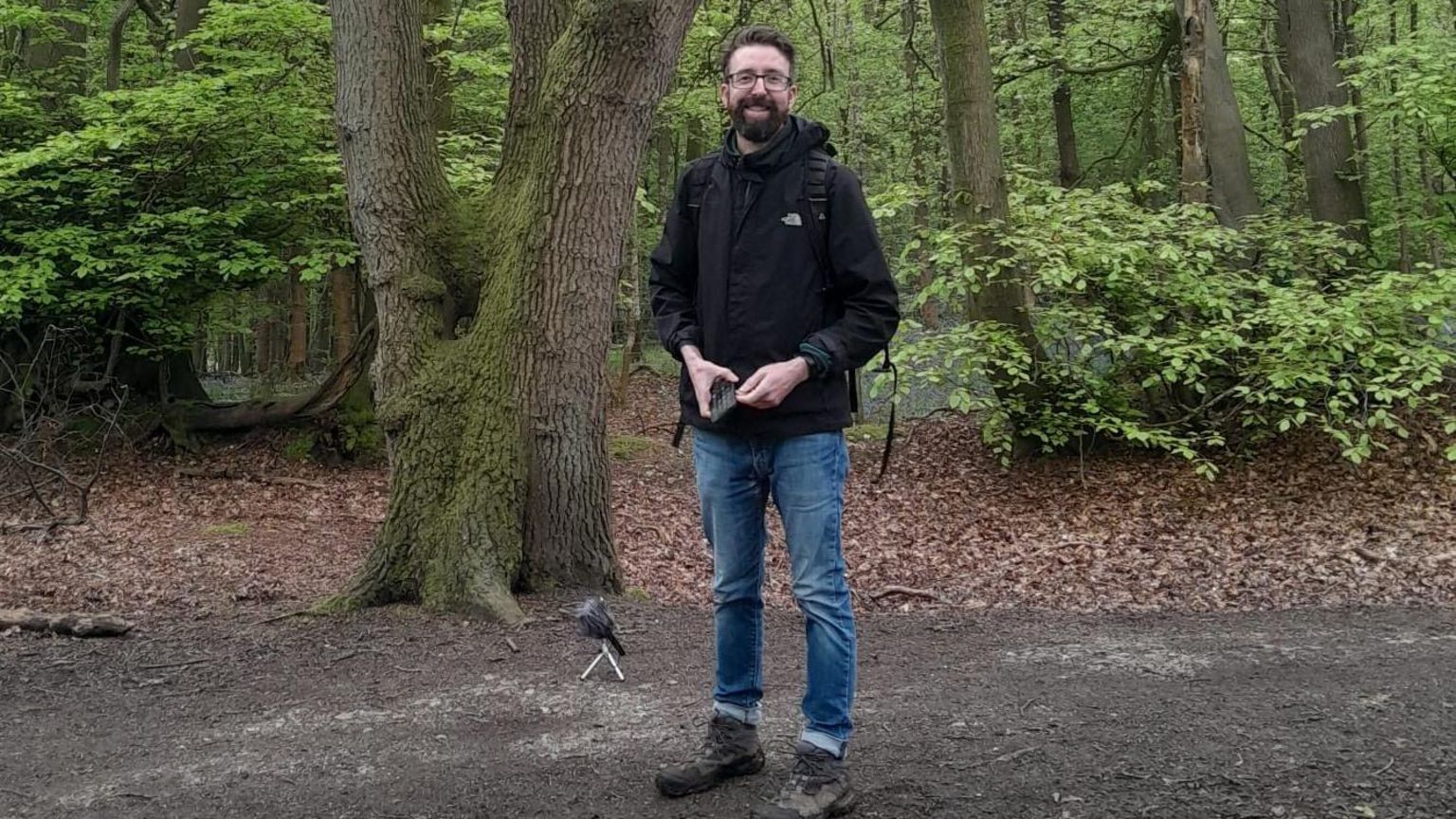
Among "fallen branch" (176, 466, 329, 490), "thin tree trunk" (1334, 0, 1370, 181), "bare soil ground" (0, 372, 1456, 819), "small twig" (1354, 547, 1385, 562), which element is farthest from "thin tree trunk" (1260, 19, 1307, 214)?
"fallen branch" (176, 466, 329, 490)

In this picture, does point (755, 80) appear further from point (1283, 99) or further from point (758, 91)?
point (1283, 99)

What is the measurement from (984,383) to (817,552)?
8.36 m

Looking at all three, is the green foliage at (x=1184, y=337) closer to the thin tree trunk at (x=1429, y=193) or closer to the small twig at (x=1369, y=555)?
the small twig at (x=1369, y=555)

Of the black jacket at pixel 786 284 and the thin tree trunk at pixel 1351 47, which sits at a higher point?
the thin tree trunk at pixel 1351 47

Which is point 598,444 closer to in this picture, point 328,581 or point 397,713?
point 397,713

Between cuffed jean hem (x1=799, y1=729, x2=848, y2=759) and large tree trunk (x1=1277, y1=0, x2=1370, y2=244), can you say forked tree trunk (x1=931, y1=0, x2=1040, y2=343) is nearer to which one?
large tree trunk (x1=1277, y1=0, x2=1370, y2=244)

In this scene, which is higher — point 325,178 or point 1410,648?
point 325,178

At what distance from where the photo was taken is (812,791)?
3059 millimetres

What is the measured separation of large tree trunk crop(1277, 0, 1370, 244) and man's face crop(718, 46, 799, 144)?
11671mm

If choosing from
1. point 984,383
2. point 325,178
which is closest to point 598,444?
point 984,383

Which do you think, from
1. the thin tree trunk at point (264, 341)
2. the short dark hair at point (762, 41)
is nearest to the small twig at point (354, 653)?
the short dark hair at point (762, 41)

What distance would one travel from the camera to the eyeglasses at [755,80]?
3162mm

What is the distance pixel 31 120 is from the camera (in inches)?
472

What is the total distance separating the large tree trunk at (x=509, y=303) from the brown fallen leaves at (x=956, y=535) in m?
1.84
